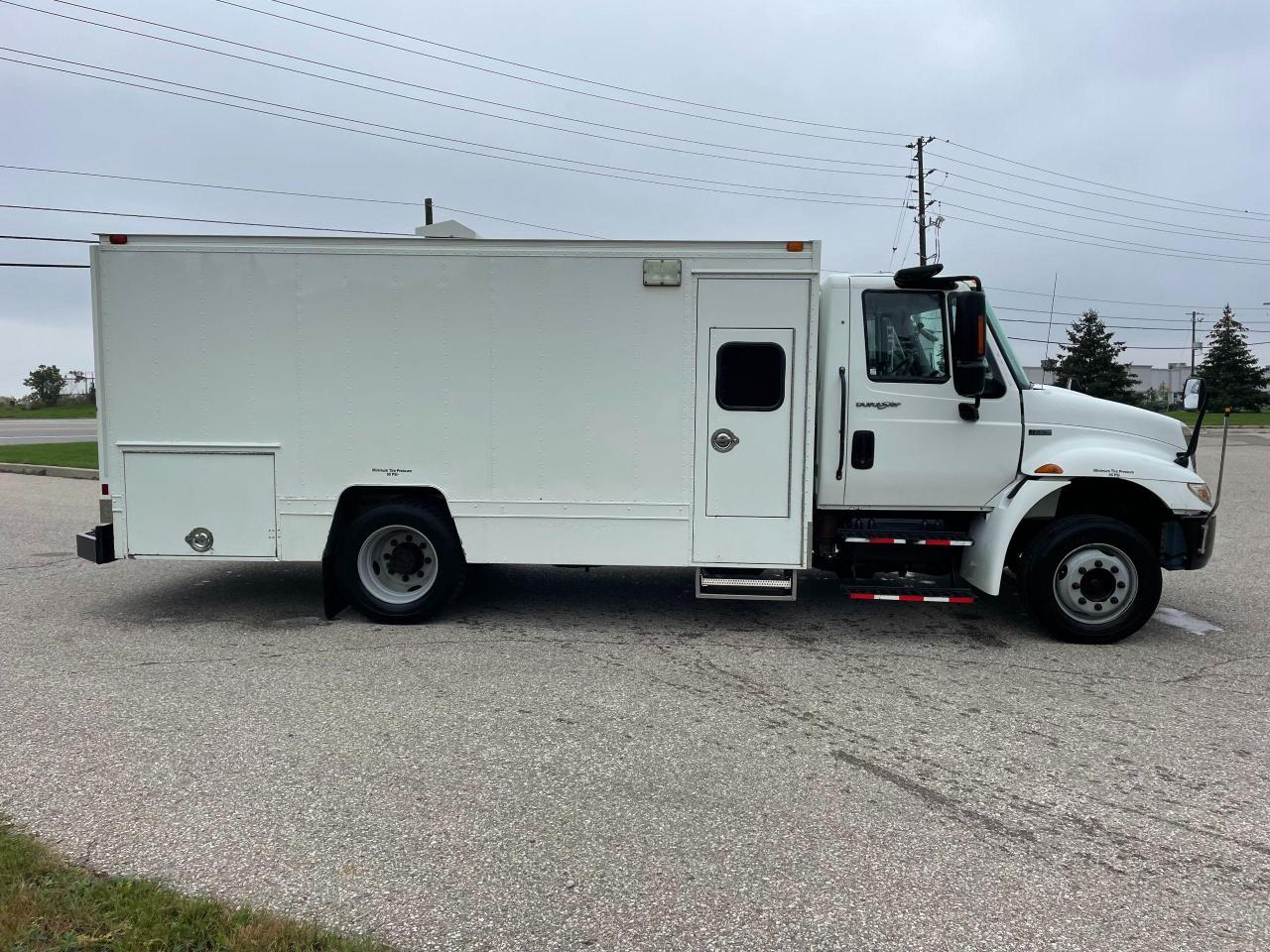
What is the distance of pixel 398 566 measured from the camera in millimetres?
6734

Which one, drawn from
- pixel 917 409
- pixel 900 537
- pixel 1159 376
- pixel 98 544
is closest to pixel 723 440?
pixel 917 409

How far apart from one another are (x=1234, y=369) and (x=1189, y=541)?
66522 mm

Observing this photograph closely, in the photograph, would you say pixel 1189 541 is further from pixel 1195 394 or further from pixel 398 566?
pixel 398 566

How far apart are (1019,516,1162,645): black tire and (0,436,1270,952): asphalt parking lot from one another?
0.73 ft

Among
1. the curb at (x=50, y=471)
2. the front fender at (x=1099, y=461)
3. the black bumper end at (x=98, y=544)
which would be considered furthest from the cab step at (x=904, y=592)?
the curb at (x=50, y=471)

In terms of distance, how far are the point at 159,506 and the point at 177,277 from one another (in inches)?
68.3

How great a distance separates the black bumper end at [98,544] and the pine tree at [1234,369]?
6402 centimetres

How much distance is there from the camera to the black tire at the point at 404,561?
6500mm

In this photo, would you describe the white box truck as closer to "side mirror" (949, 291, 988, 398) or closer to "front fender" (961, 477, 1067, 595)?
"front fender" (961, 477, 1067, 595)

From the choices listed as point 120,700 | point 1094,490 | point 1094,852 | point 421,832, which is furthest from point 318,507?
point 1094,490

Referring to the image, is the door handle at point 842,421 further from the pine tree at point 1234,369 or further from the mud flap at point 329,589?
the pine tree at point 1234,369

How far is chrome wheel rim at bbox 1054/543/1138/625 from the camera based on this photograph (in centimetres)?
636

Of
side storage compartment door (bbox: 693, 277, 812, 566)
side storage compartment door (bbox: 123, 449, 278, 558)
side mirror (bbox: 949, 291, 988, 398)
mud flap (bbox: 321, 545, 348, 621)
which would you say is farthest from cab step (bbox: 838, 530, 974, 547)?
side storage compartment door (bbox: 123, 449, 278, 558)

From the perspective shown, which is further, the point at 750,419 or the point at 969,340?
the point at 750,419
